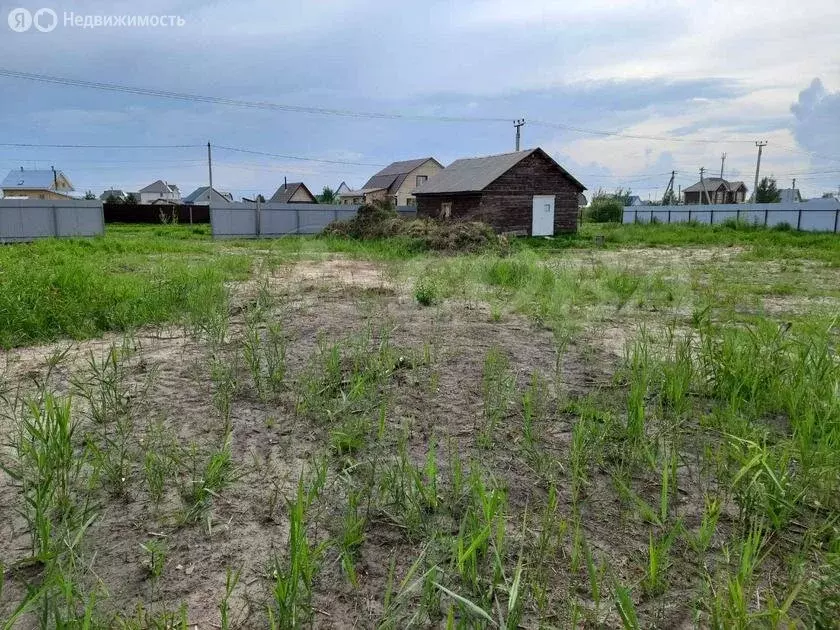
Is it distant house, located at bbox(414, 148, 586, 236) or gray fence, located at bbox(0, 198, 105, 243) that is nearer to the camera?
gray fence, located at bbox(0, 198, 105, 243)

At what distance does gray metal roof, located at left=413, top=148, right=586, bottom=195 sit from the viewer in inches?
915

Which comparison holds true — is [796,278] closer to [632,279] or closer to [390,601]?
[632,279]

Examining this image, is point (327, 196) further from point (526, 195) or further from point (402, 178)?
point (526, 195)

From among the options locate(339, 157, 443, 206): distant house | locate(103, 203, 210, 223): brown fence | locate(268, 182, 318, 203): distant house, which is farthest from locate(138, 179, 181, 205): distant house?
locate(103, 203, 210, 223): brown fence

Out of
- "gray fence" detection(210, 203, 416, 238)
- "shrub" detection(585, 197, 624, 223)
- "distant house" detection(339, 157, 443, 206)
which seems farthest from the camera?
"distant house" detection(339, 157, 443, 206)

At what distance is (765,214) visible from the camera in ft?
102

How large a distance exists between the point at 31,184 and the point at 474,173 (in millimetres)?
55928

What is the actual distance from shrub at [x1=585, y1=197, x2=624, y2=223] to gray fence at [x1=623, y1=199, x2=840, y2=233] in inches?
96.4

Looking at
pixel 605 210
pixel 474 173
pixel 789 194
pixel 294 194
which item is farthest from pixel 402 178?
pixel 789 194

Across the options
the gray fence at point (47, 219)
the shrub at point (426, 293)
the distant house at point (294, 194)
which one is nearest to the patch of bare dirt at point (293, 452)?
the shrub at point (426, 293)

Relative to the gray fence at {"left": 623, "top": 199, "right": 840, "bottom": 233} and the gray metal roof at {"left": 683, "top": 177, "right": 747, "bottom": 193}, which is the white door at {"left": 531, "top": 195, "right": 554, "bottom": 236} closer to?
the gray fence at {"left": 623, "top": 199, "right": 840, "bottom": 233}

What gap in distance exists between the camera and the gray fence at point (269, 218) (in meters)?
23.4

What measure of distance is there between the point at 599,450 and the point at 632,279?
19.2 ft

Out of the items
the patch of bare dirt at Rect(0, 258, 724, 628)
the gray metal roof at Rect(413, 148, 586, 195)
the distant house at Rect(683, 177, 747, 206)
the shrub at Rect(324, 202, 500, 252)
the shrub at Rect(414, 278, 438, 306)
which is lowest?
the patch of bare dirt at Rect(0, 258, 724, 628)
